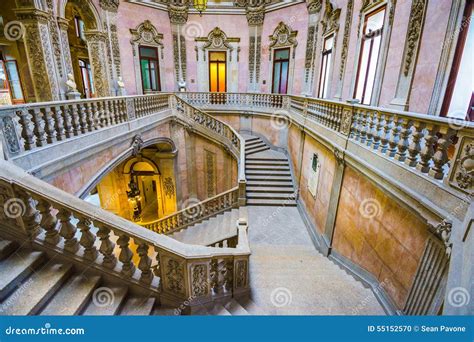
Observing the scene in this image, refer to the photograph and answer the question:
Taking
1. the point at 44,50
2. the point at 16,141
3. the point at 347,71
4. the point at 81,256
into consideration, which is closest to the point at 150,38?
the point at 44,50

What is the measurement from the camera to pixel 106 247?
2.57 metres

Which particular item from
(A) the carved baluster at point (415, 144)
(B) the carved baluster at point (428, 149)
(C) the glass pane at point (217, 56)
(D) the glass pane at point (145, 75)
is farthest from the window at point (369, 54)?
(D) the glass pane at point (145, 75)

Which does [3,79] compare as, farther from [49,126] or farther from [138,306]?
[138,306]

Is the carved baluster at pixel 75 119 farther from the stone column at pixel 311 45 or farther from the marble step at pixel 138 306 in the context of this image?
the stone column at pixel 311 45

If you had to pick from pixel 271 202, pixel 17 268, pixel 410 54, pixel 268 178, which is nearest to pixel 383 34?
pixel 410 54

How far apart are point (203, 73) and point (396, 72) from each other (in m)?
10.5

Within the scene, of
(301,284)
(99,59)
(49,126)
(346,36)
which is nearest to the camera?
(49,126)

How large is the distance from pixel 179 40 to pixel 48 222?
504 inches

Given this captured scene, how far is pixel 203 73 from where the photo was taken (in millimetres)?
13375

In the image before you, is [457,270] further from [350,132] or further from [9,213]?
[9,213]

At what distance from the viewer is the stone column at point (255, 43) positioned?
1218cm

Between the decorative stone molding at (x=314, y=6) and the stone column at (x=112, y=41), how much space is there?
869cm

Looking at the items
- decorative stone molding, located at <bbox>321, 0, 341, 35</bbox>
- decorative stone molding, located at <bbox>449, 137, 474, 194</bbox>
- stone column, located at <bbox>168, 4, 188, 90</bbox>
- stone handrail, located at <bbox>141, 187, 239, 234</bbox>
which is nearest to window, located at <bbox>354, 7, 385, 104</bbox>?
decorative stone molding, located at <bbox>321, 0, 341, 35</bbox>

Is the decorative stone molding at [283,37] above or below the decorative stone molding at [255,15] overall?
below
